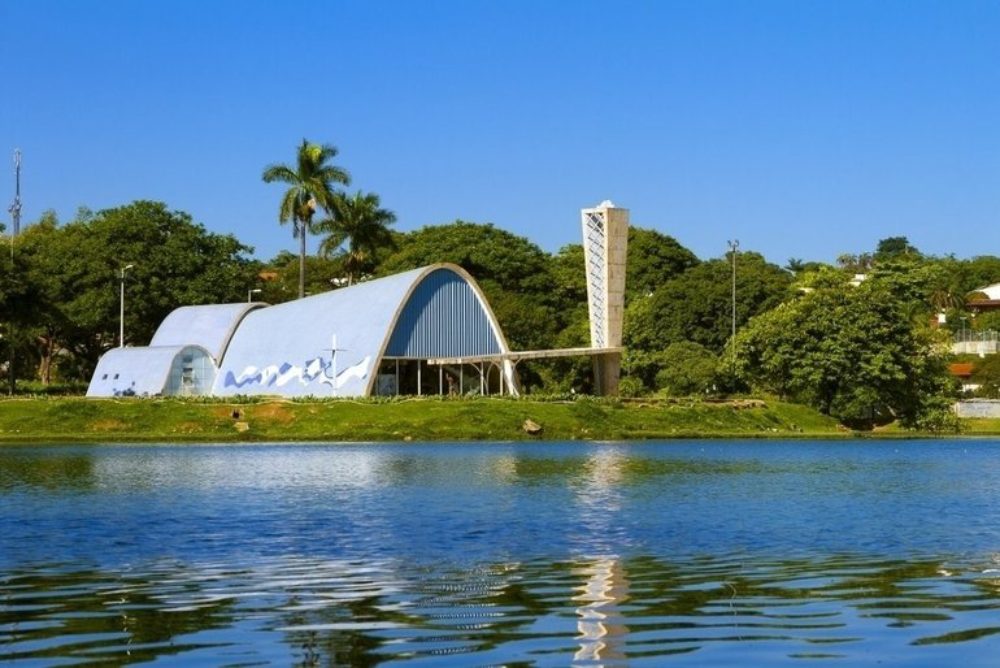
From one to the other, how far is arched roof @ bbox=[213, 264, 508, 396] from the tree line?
1054cm

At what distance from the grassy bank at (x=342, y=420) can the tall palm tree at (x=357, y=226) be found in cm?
3324

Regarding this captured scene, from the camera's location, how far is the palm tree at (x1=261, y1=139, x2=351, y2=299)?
107 m

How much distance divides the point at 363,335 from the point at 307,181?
2233 cm

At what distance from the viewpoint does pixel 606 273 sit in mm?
83750

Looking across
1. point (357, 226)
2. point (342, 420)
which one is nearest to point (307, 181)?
Result: point (357, 226)

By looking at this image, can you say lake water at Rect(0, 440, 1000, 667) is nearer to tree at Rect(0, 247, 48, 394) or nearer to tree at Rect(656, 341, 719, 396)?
tree at Rect(656, 341, 719, 396)

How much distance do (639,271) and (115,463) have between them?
89007 mm

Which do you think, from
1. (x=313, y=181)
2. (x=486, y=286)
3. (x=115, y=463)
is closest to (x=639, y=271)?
(x=486, y=286)

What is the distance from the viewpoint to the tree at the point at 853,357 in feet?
286

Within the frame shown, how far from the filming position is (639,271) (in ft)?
442

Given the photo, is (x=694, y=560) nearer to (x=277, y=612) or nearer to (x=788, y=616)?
(x=788, y=616)

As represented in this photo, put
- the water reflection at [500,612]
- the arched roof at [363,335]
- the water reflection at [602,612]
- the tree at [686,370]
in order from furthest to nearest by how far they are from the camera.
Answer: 1. the tree at [686,370]
2. the arched roof at [363,335]
3. the water reflection at [500,612]
4. the water reflection at [602,612]

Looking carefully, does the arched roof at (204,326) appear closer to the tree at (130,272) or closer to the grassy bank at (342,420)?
the tree at (130,272)

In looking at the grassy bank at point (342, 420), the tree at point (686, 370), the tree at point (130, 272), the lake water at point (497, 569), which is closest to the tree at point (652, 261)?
the tree at point (686, 370)
